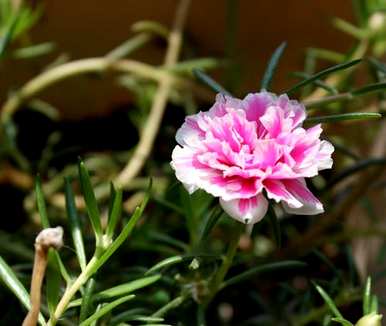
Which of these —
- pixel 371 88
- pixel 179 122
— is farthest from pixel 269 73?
pixel 179 122

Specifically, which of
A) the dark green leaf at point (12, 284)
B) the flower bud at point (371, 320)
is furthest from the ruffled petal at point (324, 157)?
the dark green leaf at point (12, 284)

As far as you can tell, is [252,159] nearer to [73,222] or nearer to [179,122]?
[73,222]

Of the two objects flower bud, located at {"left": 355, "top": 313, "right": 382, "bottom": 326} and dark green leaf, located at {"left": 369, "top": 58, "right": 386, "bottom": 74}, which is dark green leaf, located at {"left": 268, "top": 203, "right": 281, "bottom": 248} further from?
dark green leaf, located at {"left": 369, "top": 58, "right": 386, "bottom": 74}

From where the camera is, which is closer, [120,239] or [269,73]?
[120,239]

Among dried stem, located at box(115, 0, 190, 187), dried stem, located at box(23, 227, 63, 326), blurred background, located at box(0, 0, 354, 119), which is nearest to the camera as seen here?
dried stem, located at box(23, 227, 63, 326)

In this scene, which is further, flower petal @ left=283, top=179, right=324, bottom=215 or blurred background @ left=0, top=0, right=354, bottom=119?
blurred background @ left=0, top=0, right=354, bottom=119

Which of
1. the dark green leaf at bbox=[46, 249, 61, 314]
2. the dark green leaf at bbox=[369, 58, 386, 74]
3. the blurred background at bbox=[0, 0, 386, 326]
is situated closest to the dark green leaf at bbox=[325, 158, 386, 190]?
the blurred background at bbox=[0, 0, 386, 326]

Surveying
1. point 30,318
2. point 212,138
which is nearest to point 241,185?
point 212,138
